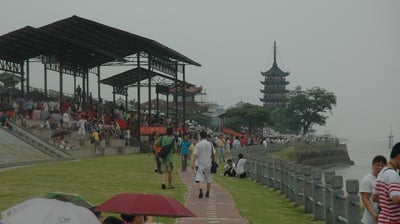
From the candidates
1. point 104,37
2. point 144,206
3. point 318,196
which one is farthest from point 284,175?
point 104,37

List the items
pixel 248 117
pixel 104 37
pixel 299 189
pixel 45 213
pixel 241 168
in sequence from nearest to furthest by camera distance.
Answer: pixel 45 213 < pixel 299 189 < pixel 241 168 < pixel 104 37 < pixel 248 117

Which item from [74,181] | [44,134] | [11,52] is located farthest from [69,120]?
[74,181]

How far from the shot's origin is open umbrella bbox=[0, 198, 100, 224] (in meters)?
Result: 5.17

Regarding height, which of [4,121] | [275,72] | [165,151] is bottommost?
[165,151]

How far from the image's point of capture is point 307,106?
103750 mm

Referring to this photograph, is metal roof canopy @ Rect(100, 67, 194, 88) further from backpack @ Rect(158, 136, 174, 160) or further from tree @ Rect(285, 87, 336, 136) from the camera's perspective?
tree @ Rect(285, 87, 336, 136)

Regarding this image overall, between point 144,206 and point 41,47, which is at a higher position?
point 41,47

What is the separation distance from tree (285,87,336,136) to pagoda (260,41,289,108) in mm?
36359

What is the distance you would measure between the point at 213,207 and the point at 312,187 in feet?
6.74

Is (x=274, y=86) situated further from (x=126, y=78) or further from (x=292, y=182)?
(x=292, y=182)

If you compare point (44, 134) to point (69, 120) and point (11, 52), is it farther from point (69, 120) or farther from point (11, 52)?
point (11, 52)

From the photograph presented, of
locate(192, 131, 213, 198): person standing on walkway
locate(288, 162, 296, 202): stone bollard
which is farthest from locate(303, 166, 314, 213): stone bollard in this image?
locate(192, 131, 213, 198): person standing on walkway

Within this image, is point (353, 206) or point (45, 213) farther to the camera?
point (353, 206)

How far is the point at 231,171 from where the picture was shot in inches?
999
